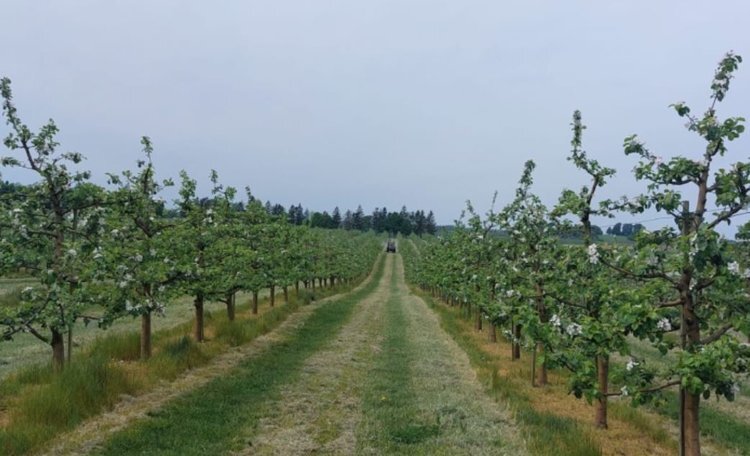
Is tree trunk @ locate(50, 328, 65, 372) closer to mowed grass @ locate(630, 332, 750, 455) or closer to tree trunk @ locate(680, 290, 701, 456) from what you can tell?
tree trunk @ locate(680, 290, 701, 456)

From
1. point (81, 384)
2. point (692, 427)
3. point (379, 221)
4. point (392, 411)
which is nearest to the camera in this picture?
point (692, 427)

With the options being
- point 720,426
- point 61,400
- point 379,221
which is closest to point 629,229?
point 720,426

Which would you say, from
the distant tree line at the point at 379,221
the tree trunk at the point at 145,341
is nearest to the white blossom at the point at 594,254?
the tree trunk at the point at 145,341

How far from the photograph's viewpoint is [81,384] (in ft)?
32.8

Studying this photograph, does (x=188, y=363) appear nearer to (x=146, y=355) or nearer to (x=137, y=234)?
(x=146, y=355)

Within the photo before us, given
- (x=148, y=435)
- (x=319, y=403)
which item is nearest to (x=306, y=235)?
(x=319, y=403)

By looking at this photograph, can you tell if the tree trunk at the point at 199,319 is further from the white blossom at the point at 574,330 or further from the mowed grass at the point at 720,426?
the white blossom at the point at 574,330

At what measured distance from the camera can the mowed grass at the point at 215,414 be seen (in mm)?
8523

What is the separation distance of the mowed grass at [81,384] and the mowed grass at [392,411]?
4752 mm

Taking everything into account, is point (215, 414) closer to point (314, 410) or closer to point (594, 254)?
point (314, 410)

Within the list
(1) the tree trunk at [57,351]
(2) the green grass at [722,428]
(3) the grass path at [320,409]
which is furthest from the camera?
(1) the tree trunk at [57,351]

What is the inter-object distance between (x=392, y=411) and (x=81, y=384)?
5.82 meters

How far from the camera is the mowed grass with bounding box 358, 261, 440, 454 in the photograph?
360 inches

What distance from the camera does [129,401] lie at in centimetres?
1072
